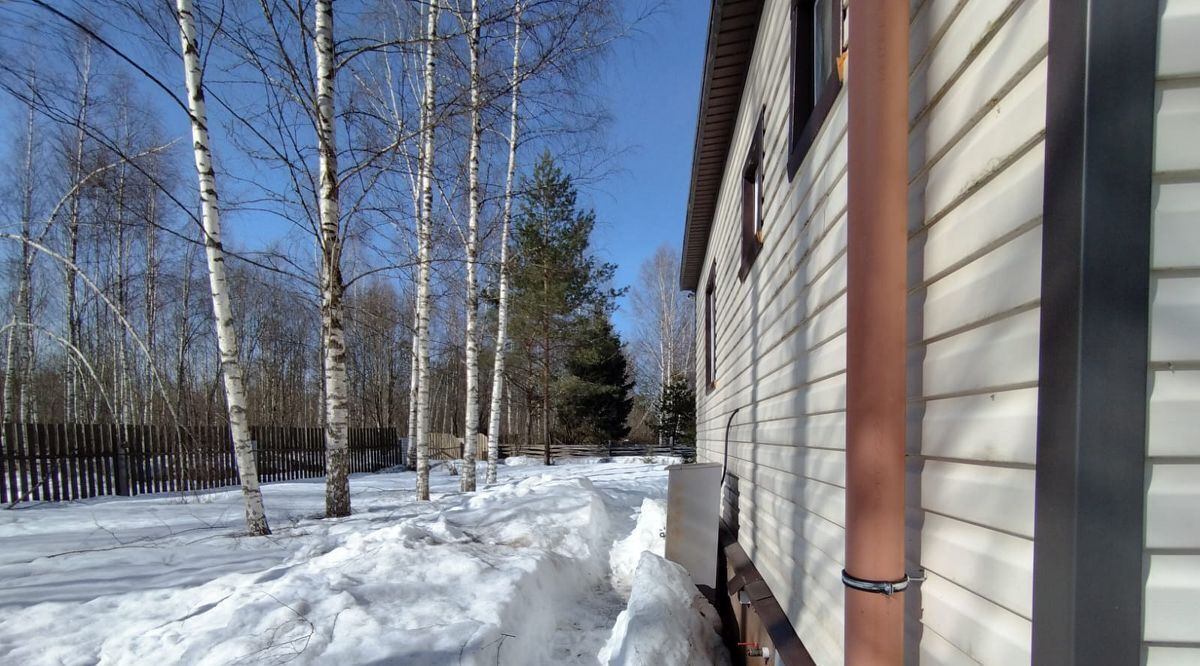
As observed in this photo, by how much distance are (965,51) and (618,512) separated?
7.96m

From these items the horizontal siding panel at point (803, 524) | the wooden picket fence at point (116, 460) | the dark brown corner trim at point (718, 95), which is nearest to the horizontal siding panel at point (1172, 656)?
the horizontal siding panel at point (803, 524)

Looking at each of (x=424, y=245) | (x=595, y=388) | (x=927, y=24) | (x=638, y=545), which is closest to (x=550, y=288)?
(x=595, y=388)

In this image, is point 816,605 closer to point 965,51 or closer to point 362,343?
point 965,51

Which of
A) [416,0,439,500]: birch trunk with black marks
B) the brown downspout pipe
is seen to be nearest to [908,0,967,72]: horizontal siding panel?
the brown downspout pipe

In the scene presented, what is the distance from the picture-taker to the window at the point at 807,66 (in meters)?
2.50

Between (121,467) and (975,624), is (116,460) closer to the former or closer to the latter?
(121,467)

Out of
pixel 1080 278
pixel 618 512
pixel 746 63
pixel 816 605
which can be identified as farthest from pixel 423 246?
pixel 1080 278

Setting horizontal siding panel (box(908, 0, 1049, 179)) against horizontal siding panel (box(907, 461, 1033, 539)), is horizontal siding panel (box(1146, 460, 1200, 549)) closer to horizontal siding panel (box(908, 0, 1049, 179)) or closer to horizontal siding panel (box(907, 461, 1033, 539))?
horizontal siding panel (box(907, 461, 1033, 539))

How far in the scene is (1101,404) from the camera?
843 mm

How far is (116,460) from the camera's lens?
884 centimetres

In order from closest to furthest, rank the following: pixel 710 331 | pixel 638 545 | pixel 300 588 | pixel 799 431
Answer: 1. pixel 799 431
2. pixel 300 588
3. pixel 638 545
4. pixel 710 331

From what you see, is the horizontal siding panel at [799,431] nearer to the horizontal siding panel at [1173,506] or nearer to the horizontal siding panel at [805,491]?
the horizontal siding panel at [805,491]

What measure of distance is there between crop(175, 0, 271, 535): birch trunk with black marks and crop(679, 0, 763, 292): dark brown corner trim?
5127 mm

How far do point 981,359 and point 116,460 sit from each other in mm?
12143
